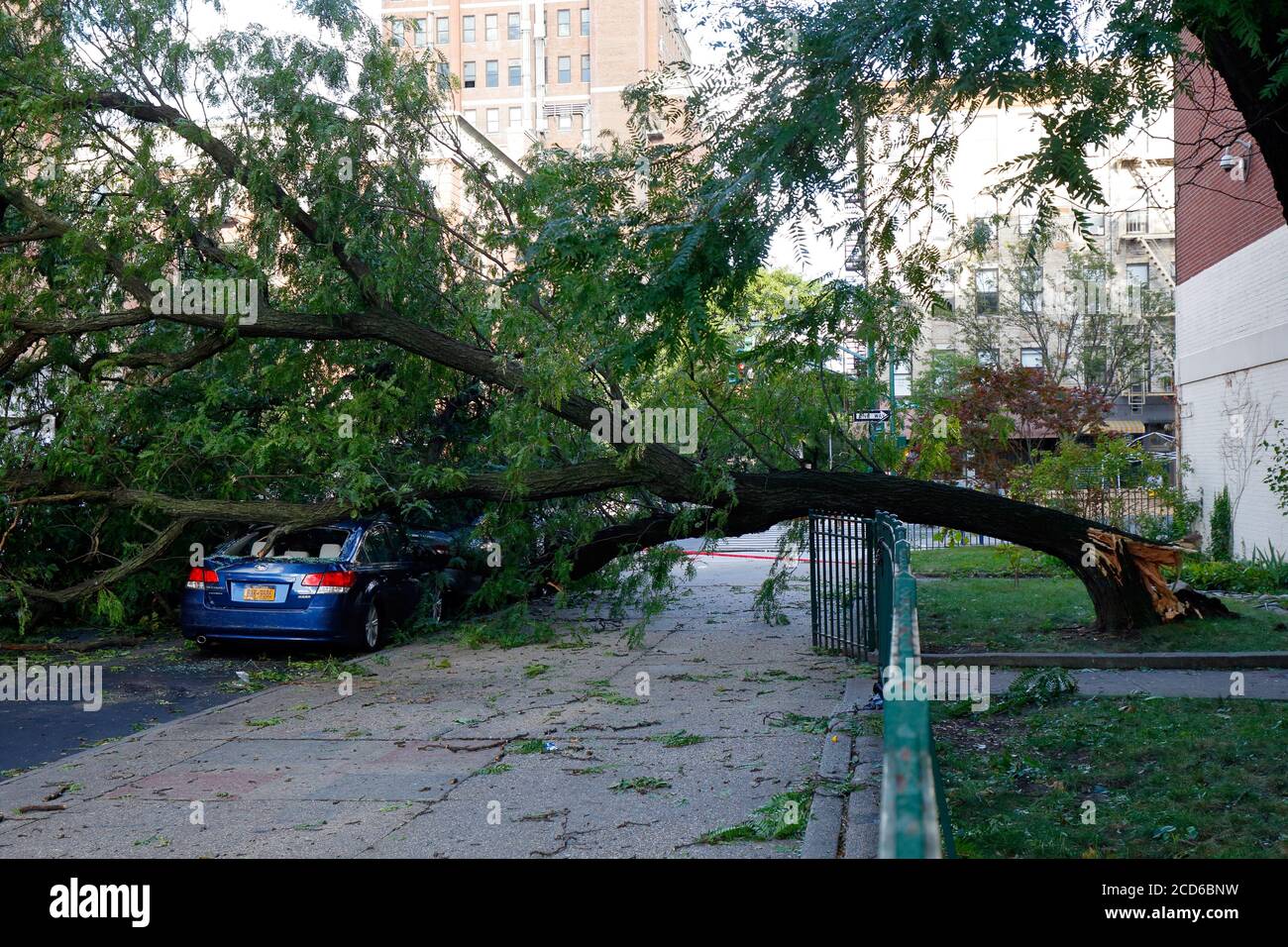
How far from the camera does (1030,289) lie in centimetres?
4350

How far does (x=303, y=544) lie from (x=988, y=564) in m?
13.0

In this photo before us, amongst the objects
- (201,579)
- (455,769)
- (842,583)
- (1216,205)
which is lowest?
(455,769)

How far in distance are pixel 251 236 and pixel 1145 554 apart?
1026 cm

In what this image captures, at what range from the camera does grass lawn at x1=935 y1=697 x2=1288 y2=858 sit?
5.64m

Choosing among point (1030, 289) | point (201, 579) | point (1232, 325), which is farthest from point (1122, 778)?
point (1030, 289)

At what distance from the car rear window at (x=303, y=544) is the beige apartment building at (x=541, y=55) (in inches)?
2396

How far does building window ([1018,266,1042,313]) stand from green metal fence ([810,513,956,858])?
1263 inches

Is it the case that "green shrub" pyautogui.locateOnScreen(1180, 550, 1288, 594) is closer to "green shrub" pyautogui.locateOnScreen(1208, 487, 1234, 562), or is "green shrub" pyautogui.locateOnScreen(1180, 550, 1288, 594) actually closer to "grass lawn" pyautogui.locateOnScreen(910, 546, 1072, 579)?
"grass lawn" pyautogui.locateOnScreen(910, 546, 1072, 579)

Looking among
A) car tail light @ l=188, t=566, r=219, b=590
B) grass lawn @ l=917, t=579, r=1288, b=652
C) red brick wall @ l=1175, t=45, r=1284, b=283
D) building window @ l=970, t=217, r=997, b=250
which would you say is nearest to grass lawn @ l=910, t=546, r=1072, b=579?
grass lawn @ l=917, t=579, r=1288, b=652

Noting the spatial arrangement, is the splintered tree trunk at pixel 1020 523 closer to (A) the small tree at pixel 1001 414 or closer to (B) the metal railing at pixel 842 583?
(B) the metal railing at pixel 842 583

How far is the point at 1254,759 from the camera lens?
7023 millimetres

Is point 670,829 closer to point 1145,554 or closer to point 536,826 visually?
point 536,826

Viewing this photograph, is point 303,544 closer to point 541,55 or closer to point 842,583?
point 842,583

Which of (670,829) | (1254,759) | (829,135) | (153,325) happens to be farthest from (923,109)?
(153,325)
